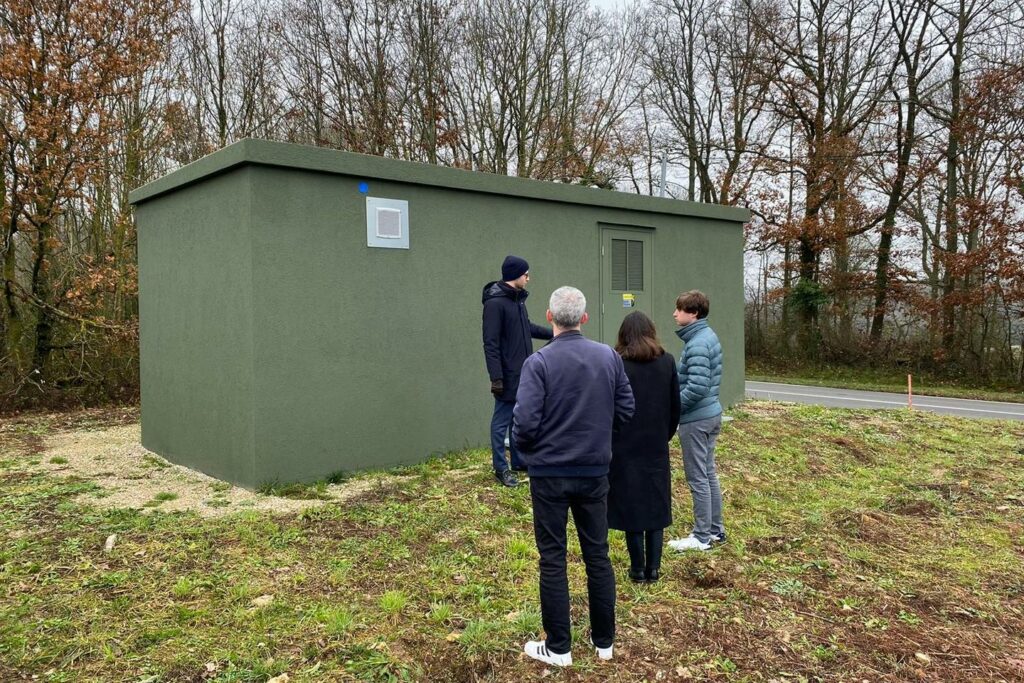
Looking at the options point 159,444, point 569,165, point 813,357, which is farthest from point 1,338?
point 813,357

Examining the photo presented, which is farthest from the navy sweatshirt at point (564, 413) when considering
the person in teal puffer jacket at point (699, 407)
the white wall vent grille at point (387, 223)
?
the white wall vent grille at point (387, 223)

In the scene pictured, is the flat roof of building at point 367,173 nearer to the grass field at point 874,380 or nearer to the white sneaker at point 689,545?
the white sneaker at point 689,545

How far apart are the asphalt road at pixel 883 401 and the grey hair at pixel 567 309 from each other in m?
11.0

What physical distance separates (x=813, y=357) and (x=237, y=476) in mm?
19072

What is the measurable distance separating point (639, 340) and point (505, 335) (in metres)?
2.08

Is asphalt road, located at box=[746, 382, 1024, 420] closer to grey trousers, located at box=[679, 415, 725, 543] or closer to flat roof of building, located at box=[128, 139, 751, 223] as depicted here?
flat roof of building, located at box=[128, 139, 751, 223]

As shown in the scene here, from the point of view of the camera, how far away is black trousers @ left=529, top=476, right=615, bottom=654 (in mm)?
3328

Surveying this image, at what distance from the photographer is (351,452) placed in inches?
268

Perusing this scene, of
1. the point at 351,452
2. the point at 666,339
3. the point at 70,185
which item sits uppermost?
the point at 70,185

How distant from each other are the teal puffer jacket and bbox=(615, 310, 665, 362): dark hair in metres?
0.55

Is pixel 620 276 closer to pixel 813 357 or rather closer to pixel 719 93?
pixel 813 357

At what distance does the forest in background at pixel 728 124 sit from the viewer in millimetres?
17703

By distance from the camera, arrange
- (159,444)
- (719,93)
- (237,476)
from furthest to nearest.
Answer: (719,93)
(159,444)
(237,476)

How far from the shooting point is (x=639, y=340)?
13.9 ft
